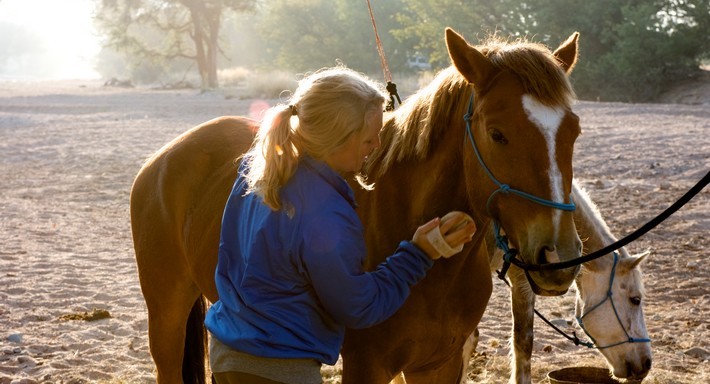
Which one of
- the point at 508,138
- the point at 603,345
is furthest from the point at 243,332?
the point at 603,345

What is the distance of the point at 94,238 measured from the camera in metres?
8.81

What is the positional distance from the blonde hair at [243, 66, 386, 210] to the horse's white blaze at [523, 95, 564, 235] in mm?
448

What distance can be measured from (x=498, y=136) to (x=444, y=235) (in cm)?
35

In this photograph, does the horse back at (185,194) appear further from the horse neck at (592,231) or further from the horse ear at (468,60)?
the horse neck at (592,231)

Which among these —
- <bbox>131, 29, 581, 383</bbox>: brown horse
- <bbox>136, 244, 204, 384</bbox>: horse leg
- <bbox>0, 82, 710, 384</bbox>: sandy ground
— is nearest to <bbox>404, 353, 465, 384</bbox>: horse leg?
<bbox>131, 29, 581, 383</bbox>: brown horse

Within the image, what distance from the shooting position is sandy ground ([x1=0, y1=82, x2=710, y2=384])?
4988mm

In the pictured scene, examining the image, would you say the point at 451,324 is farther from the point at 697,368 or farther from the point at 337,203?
the point at 697,368

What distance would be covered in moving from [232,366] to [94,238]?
7063mm

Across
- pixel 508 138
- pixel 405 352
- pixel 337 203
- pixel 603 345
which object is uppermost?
pixel 508 138

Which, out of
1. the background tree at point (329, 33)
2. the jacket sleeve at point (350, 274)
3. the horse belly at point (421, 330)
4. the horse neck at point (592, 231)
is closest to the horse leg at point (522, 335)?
the horse neck at point (592, 231)

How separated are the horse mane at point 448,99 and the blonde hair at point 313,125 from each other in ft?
1.31

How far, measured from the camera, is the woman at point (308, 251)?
212 centimetres

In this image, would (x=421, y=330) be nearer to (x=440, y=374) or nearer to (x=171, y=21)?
(x=440, y=374)

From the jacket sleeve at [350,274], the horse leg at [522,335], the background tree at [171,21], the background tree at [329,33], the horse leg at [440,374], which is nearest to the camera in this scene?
Result: the jacket sleeve at [350,274]
